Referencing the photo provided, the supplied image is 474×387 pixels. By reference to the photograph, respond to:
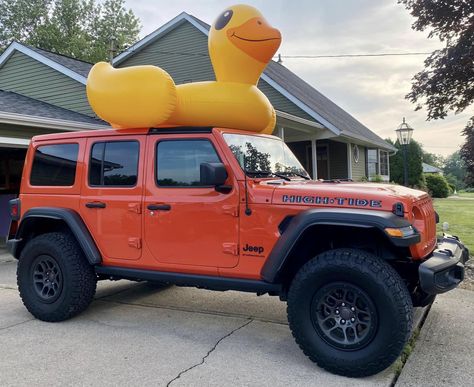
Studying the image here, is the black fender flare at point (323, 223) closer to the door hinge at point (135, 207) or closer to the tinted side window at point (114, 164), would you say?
the door hinge at point (135, 207)

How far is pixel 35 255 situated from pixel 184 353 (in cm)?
205

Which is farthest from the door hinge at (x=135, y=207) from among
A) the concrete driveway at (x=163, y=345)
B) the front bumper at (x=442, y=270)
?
the front bumper at (x=442, y=270)

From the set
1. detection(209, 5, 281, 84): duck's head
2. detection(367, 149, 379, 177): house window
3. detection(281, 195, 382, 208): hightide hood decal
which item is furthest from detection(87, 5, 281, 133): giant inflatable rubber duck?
detection(367, 149, 379, 177): house window

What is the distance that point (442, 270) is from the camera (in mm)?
3201

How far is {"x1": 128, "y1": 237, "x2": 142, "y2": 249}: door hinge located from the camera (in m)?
4.07

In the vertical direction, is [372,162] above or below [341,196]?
above

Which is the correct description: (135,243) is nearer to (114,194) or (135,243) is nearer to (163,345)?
(114,194)

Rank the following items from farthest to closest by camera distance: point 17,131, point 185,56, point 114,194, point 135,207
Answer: point 185,56
point 17,131
point 114,194
point 135,207

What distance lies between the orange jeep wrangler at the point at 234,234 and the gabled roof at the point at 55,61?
10325 mm

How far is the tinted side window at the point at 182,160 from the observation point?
12.8ft

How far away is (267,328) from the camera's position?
424cm

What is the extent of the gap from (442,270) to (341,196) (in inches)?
35.5

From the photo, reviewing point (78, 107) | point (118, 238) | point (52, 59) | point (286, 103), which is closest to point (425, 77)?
point (286, 103)

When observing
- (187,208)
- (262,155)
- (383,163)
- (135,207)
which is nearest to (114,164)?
(135,207)
